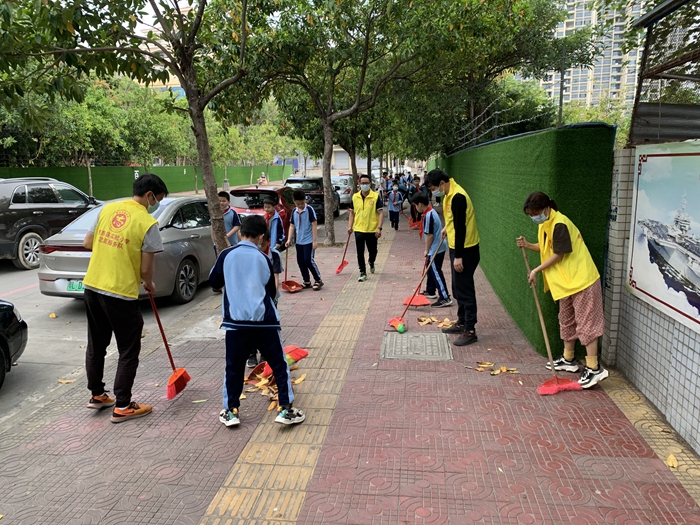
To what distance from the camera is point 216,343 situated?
19.4ft

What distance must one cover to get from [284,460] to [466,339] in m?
2.71

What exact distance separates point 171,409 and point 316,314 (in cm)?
293

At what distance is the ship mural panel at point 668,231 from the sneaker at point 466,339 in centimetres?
174

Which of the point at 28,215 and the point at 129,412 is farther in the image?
the point at 28,215

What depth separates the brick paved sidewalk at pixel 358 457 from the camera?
9.75 feet

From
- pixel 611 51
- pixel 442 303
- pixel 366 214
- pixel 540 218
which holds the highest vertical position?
pixel 611 51

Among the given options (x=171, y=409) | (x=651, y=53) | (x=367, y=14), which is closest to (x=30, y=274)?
(x=171, y=409)

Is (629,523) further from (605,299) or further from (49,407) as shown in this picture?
(49,407)

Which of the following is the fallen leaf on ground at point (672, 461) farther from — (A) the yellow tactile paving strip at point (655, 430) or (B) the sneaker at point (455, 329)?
(B) the sneaker at point (455, 329)

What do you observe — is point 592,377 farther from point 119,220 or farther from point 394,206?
point 394,206

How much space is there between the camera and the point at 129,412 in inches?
163

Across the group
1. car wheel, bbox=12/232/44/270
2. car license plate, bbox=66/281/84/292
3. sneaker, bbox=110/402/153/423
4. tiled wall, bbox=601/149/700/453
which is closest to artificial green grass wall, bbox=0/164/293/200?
car wheel, bbox=12/232/44/270

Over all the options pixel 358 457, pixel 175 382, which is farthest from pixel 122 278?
pixel 358 457

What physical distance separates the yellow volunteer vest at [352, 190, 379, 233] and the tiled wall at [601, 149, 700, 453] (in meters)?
4.48
